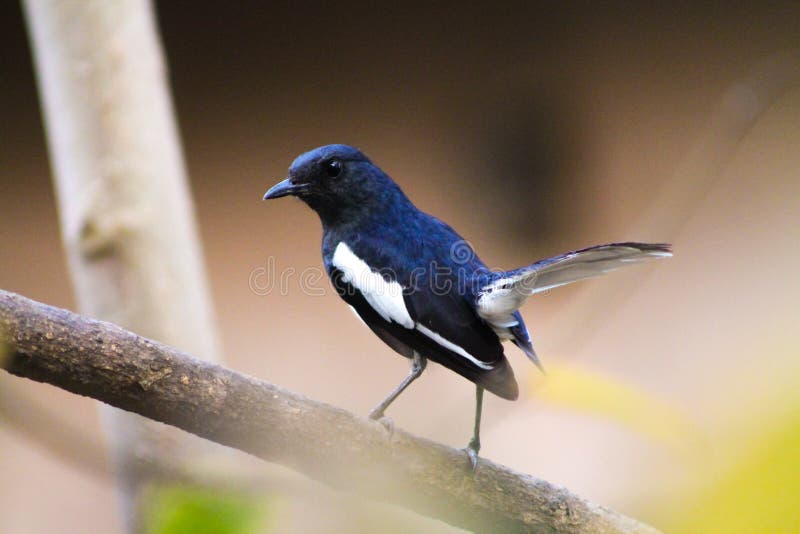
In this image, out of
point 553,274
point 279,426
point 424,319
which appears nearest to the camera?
point 279,426

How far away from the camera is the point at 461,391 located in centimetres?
367

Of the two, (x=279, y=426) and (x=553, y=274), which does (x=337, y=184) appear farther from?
(x=279, y=426)

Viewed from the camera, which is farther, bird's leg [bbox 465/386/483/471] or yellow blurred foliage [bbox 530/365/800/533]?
bird's leg [bbox 465/386/483/471]

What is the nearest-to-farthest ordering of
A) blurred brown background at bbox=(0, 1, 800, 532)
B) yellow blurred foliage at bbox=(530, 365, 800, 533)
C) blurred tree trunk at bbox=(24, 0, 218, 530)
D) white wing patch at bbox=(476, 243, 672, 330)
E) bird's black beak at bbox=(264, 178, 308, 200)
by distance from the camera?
1. yellow blurred foliage at bbox=(530, 365, 800, 533)
2. white wing patch at bbox=(476, 243, 672, 330)
3. bird's black beak at bbox=(264, 178, 308, 200)
4. blurred tree trunk at bbox=(24, 0, 218, 530)
5. blurred brown background at bbox=(0, 1, 800, 532)

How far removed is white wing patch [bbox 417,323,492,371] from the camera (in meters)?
1.73

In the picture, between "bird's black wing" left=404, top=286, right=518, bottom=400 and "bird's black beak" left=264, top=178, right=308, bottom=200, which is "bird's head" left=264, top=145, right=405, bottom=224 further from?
"bird's black wing" left=404, top=286, right=518, bottom=400

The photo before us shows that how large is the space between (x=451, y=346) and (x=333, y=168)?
585 mm

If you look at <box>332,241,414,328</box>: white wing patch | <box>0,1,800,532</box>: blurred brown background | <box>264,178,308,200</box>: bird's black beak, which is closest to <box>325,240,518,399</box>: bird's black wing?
<box>332,241,414,328</box>: white wing patch

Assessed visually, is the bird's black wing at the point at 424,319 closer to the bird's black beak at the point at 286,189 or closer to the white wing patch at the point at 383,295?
the white wing patch at the point at 383,295

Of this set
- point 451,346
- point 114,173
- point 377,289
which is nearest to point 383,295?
point 377,289

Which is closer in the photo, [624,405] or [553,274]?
[624,405]

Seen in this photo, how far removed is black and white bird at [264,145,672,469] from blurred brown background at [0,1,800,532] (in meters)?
1.38

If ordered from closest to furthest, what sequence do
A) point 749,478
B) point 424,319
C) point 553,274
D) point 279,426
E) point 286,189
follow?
point 749,478, point 279,426, point 553,274, point 424,319, point 286,189

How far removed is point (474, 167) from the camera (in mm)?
3924
